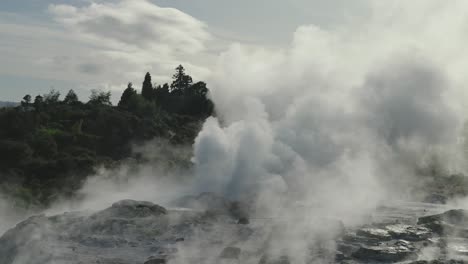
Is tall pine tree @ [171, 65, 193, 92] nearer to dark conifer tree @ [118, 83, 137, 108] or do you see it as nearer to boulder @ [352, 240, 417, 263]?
dark conifer tree @ [118, 83, 137, 108]

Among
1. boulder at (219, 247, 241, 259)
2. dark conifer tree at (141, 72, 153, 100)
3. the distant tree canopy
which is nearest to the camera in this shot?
boulder at (219, 247, 241, 259)

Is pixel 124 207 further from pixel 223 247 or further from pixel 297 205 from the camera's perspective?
pixel 297 205

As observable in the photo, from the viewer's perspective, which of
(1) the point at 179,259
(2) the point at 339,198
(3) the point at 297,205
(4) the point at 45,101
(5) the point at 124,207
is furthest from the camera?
(4) the point at 45,101

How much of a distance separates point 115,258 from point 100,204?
11.4m

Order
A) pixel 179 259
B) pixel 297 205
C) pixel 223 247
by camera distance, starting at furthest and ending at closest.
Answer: pixel 297 205 < pixel 223 247 < pixel 179 259

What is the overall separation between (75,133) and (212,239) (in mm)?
30338


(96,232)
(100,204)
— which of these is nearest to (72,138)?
(100,204)

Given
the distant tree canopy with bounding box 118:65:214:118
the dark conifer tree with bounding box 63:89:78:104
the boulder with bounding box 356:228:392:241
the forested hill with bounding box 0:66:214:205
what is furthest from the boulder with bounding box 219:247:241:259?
the dark conifer tree with bounding box 63:89:78:104

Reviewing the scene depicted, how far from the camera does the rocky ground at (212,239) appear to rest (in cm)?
1822

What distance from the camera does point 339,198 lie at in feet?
102

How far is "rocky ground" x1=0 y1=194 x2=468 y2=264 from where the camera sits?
1822 cm

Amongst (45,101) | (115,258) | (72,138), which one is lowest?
(115,258)

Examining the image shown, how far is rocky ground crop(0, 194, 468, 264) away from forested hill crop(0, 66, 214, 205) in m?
10.0

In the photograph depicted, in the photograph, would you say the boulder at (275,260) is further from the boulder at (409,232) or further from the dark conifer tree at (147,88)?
the dark conifer tree at (147,88)
